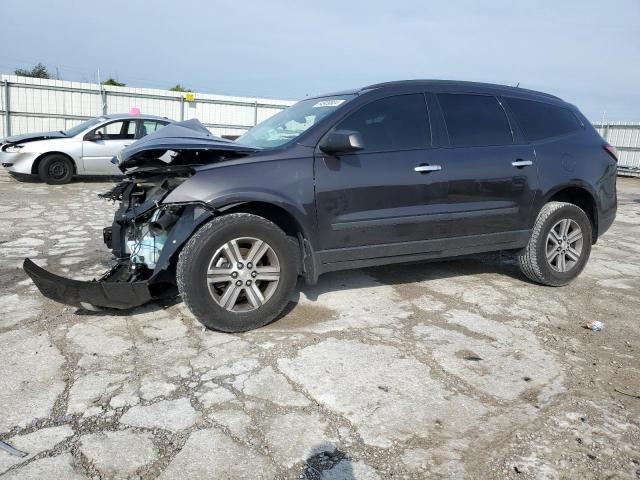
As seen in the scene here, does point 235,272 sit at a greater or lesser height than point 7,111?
lesser

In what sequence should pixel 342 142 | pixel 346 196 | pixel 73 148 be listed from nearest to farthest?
pixel 342 142, pixel 346 196, pixel 73 148

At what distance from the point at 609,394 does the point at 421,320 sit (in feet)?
4.56

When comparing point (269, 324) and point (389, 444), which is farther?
point (269, 324)

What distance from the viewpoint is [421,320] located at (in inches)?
159

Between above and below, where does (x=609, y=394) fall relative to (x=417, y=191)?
below

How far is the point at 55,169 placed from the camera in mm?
11312

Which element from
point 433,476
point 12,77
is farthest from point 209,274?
point 12,77

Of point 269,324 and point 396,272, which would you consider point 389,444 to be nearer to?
point 269,324

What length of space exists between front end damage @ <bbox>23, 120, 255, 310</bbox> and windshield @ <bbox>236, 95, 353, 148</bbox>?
0.49 metres

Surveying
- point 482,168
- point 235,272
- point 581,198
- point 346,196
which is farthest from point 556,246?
point 235,272

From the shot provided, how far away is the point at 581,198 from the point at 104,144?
33.1 ft

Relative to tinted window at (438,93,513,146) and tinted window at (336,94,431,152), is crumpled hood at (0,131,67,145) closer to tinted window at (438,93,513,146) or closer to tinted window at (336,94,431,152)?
tinted window at (336,94,431,152)

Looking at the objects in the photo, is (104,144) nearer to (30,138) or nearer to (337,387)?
(30,138)

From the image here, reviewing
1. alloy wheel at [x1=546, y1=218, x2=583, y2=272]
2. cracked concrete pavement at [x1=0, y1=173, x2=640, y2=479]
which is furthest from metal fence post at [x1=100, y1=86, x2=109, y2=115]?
alloy wheel at [x1=546, y1=218, x2=583, y2=272]
